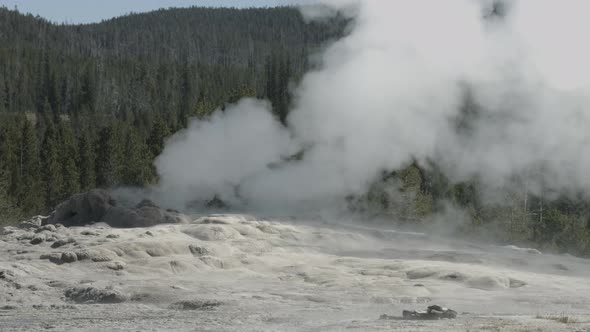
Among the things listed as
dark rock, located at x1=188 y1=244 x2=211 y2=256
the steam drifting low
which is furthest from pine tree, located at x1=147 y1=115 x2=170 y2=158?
dark rock, located at x1=188 y1=244 x2=211 y2=256

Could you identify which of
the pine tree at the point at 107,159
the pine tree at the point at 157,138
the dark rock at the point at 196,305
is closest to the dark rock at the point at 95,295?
the dark rock at the point at 196,305

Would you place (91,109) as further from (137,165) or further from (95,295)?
(95,295)

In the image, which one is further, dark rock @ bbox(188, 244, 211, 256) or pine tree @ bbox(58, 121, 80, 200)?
pine tree @ bbox(58, 121, 80, 200)

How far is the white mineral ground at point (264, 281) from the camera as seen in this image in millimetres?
22141

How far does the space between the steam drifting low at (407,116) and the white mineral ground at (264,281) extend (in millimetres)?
6867

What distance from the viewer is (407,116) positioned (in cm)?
5112

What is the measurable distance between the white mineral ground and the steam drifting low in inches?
270

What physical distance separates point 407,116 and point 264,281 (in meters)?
23.2

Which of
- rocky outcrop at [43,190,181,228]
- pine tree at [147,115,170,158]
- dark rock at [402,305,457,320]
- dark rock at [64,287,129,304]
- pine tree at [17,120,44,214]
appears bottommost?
dark rock at [64,287,129,304]

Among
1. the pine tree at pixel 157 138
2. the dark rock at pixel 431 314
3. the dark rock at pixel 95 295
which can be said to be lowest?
the dark rock at pixel 95 295

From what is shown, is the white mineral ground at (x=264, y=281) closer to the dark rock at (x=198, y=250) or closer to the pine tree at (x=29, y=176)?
the dark rock at (x=198, y=250)

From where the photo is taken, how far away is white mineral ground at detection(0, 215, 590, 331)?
2214cm

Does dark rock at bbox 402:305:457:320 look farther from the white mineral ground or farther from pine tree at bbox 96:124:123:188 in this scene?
pine tree at bbox 96:124:123:188

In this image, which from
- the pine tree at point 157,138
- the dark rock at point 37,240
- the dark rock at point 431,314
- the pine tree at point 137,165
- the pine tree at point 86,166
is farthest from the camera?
the pine tree at point 86,166
